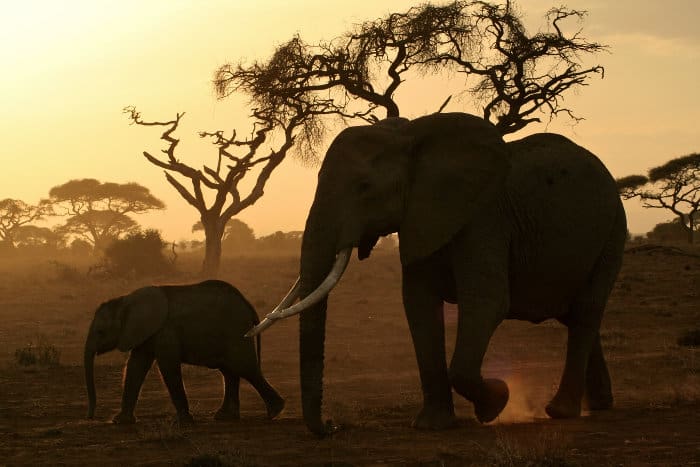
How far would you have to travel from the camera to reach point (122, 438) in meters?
9.59

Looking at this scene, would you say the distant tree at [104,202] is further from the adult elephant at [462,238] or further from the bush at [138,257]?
the adult elephant at [462,238]

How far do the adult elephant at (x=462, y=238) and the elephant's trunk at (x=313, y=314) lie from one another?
0.01 meters

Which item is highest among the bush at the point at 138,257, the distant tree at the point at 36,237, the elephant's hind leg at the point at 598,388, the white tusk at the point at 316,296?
the distant tree at the point at 36,237

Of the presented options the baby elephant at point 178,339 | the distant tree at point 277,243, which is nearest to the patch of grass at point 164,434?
the baby elephant at point 178,339

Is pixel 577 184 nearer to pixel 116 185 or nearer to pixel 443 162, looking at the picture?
pixel 443 162

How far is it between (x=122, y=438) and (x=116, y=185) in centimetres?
5545

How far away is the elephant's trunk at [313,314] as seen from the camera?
28.2 ft

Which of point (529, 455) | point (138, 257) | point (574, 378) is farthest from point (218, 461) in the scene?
point (138, 257)

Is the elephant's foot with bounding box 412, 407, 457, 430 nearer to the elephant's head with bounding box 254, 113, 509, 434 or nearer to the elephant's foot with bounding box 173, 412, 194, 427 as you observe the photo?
the elephant's head with bounding box 254, 113, 509, 434

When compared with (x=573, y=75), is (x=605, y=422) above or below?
below

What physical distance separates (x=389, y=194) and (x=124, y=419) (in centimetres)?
381

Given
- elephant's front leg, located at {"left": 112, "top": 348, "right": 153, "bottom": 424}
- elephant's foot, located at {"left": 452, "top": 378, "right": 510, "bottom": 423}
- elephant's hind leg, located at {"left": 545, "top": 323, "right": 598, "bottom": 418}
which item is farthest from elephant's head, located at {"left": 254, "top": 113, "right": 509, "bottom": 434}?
elephant's front leg, located at {"left": 112, "top": 348, "right": 153, "bottom": 424}

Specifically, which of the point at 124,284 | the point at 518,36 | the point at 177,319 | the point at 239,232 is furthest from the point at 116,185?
the point at 177,319

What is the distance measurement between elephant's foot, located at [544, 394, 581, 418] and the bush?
101ft
